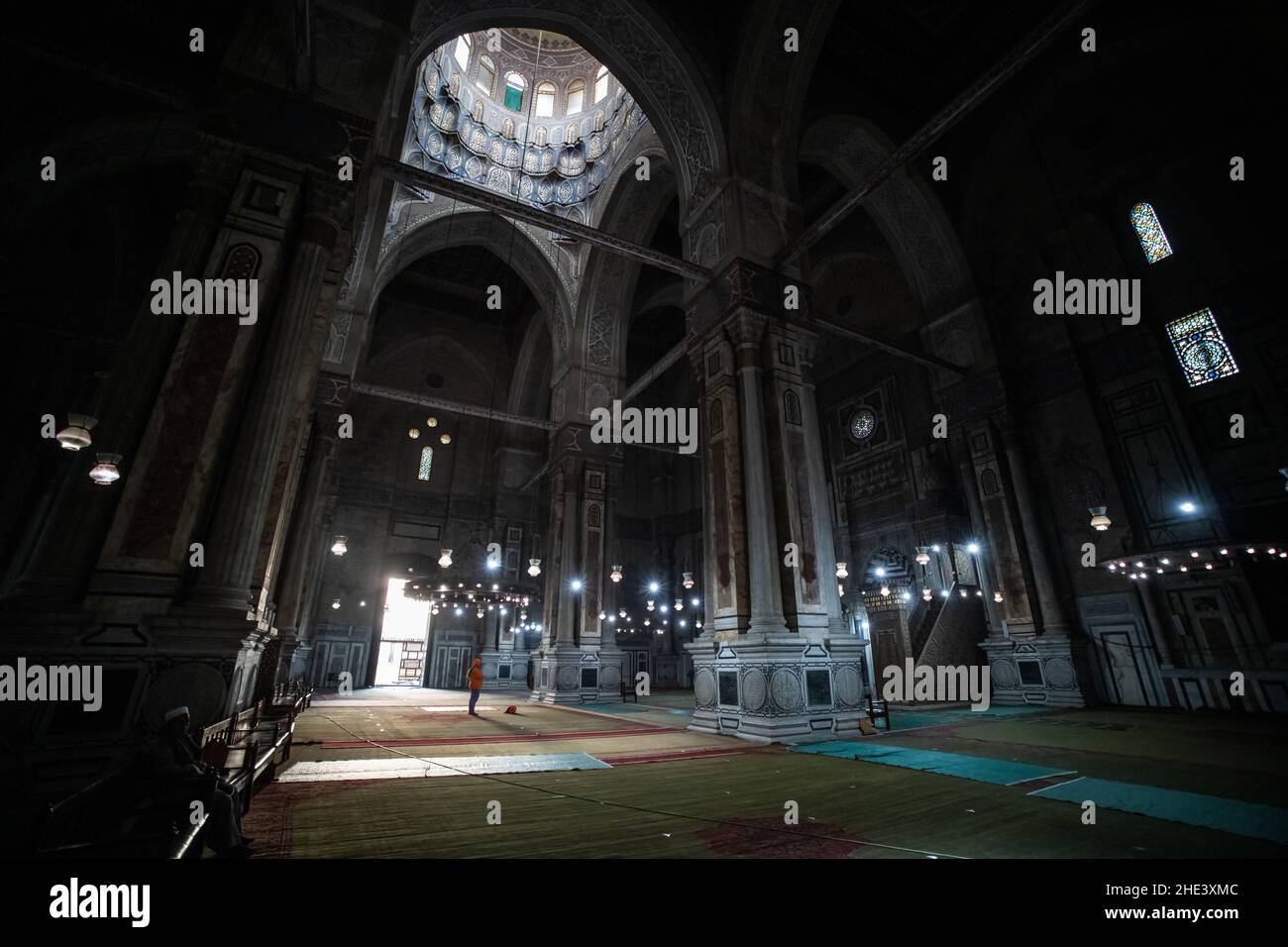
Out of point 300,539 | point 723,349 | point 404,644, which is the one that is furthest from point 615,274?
point 404,644

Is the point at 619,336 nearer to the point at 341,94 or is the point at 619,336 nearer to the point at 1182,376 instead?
the point at 341,94

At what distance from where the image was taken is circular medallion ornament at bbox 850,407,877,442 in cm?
1504

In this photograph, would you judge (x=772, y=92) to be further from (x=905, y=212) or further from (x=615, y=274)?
(x=615, y=274)

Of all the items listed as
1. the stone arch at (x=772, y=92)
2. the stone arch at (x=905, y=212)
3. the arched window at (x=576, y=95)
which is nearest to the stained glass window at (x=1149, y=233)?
A: the stone arch at (x=905, y=212)

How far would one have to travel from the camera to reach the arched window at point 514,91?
1541 centimetres

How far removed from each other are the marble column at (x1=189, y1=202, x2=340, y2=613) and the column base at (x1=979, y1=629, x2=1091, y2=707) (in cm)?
1228

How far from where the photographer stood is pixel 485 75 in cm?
1503

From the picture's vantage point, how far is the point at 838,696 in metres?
6.71

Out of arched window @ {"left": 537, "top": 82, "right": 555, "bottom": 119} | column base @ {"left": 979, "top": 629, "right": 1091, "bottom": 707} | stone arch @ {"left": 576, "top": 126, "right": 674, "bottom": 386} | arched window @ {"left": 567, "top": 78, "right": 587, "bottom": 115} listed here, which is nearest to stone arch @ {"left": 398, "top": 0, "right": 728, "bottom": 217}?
stone arch @ {"left": 576, "top": 126, "right": 674, "bottom": 386}

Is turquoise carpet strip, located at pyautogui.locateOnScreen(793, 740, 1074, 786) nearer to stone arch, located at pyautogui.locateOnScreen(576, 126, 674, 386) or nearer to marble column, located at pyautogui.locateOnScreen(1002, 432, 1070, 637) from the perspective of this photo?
marble column, located at pyautogui.locateOnScreen(1002, 432, 1070, 637)

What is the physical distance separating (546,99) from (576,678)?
1651 centimetres

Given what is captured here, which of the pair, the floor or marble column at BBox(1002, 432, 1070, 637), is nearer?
the floor

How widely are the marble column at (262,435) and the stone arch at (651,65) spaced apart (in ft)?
17.3

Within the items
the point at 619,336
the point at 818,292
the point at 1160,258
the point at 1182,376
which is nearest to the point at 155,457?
the point at 619,336
